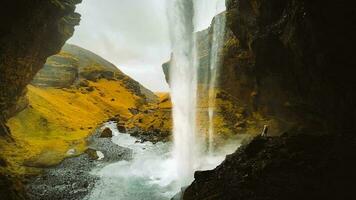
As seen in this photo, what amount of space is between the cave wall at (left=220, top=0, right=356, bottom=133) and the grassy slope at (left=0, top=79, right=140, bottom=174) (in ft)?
109

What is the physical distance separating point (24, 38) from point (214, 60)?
3921cm

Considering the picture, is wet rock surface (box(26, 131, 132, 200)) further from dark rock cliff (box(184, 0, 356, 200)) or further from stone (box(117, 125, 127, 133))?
stone (box(117, 125, 127, 133))

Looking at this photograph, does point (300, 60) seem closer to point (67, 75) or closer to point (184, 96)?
point (184, 96)

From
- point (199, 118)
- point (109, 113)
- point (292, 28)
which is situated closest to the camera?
point (292, 28)

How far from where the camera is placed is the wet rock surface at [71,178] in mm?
34031

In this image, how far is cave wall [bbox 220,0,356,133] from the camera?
26328 millimetres

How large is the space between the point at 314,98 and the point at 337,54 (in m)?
8.59

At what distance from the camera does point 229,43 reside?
67.2 m

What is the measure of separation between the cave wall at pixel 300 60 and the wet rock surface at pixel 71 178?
25991 mm

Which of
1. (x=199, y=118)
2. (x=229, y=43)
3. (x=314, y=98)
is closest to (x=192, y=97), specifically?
(x=199, y=118)

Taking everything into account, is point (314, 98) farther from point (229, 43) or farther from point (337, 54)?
point (229, 43)

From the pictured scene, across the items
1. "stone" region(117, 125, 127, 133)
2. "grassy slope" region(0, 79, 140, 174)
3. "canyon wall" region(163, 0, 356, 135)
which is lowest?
"stone" region(117, 125, 127, 133)

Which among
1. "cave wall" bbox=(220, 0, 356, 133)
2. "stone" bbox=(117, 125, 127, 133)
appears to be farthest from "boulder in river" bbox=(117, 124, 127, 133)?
"cave wall" bbox=(220, 0, 356, 133)

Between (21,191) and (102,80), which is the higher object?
(102,80)
